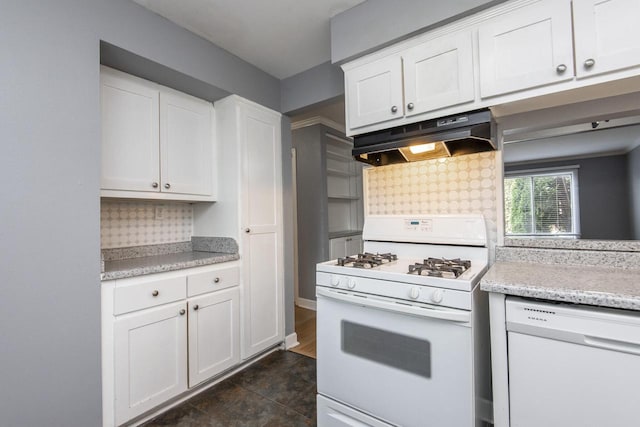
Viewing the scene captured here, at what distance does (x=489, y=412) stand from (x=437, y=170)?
1.32 metres

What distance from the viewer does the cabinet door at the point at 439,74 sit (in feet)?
4.75

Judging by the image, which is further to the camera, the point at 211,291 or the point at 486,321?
the point at 211,291

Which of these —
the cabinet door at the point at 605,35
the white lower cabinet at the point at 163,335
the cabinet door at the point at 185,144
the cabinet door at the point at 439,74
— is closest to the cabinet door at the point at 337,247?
the white lower cabinet at the point at 163,335

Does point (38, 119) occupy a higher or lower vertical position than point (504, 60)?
lower

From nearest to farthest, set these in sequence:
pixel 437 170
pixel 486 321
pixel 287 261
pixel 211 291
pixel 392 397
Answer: pixel 392 397
pixel 486 321
pixel 437 170
pixel 211 291
pixel 287 261

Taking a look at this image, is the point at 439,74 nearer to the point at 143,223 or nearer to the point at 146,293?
the point at 146,293

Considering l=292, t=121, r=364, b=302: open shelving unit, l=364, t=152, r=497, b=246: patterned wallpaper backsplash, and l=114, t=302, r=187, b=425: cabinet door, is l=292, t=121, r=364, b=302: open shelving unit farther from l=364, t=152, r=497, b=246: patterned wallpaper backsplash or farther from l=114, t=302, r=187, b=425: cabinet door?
l=114, t=302, r=187, b=425: cabinet door

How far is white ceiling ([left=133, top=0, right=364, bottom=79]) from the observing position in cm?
173

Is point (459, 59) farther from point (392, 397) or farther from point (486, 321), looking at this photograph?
point (392, 397)

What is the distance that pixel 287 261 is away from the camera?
8.82ft

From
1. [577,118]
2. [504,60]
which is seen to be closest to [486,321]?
[577,118]

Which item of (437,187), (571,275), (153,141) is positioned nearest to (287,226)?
(153,141)

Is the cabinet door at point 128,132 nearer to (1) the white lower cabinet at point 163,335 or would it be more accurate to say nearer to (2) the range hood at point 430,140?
(1) the white lower cabinet at point 163,335

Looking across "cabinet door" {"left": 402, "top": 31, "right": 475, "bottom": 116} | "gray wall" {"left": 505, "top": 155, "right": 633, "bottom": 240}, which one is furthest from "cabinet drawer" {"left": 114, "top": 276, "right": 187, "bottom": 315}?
"gray wall" {"left": 505, "top": 155, "right": 633, "bottom": 240}
